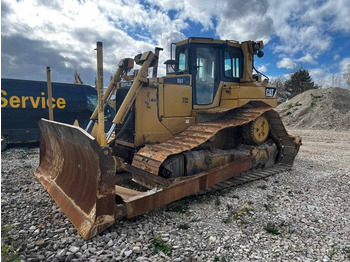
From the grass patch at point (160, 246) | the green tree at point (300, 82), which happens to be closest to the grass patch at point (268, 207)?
the grass patch at point (160, 246)

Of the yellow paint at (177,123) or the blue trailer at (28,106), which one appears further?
the blue trailer at (28,106)

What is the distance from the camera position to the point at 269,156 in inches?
252

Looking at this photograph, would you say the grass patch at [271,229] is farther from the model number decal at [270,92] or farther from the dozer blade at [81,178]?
the model number decal at [270,92]

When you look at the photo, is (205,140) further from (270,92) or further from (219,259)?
(270,92)

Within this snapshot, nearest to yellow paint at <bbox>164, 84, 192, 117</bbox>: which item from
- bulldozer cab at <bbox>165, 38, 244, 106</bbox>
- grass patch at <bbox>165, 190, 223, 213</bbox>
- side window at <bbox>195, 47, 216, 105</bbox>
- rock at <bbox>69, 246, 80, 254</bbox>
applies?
bulldozer cab at <bbox>165, 38, 244, 106</bbox>

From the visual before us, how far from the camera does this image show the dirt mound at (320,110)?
17328mm

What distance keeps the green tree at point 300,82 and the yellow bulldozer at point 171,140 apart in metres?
25.0

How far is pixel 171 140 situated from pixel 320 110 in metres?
17.3

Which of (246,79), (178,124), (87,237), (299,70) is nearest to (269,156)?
(246,79)

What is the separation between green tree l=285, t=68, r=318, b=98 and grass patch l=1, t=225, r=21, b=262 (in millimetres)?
30507

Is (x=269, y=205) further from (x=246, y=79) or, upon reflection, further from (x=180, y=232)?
(x=246, y=79)

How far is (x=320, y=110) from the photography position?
18812 mm

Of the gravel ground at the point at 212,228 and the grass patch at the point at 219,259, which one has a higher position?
the gravel ground at the point at 212,228

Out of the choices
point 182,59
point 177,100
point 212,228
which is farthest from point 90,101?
point 212,228
